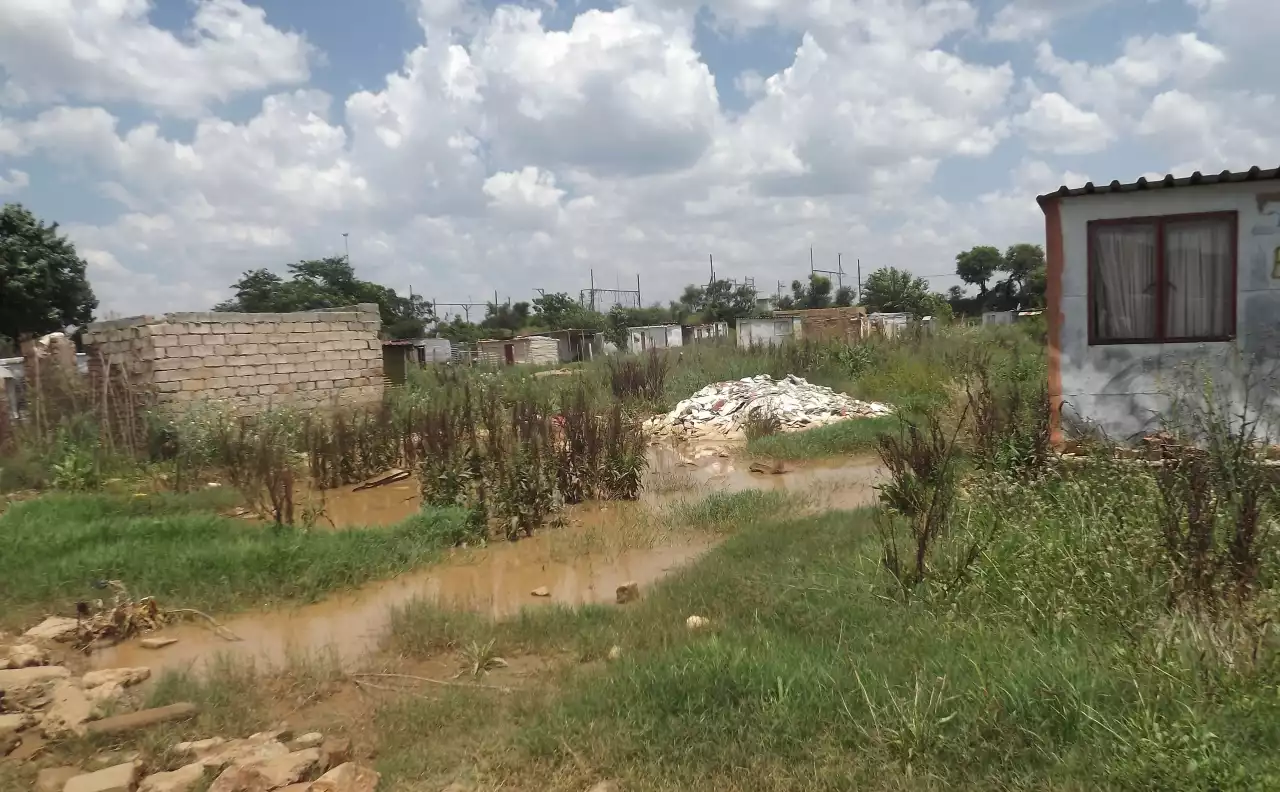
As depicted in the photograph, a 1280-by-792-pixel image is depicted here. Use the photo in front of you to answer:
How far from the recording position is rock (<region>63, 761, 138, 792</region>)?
310 cm

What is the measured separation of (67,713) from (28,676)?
23.9 inches

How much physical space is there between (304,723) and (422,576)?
8.55ft

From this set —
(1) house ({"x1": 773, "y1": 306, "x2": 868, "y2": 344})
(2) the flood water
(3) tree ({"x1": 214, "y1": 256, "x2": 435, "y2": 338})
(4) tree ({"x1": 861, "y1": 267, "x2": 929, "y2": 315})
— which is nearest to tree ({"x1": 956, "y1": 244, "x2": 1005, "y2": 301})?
(4) tree ({"x1": 861, "y1": 267, "x2": 929, "y2": 315})

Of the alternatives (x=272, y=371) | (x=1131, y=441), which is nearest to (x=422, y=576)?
(x=1131, y=441)

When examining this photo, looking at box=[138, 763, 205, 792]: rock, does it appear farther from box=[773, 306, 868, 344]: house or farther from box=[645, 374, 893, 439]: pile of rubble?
box=[773, 306, 868, 344]: house

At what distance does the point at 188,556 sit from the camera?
21.0ft

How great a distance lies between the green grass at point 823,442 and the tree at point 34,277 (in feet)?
59.6

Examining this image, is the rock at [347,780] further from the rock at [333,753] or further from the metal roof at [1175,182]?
the metal roof at [1175,182]

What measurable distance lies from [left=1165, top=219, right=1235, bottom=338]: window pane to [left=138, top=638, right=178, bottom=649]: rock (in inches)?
308

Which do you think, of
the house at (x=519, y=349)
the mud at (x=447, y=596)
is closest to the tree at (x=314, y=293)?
the house at (x=519, y=349)

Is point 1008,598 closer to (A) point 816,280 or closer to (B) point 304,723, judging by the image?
(B) point 304,723

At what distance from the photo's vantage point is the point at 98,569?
6191 mm

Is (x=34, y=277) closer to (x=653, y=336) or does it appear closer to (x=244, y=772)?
(x=653, y=336)

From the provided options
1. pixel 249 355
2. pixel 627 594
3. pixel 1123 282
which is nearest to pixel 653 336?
pixel 249 355
